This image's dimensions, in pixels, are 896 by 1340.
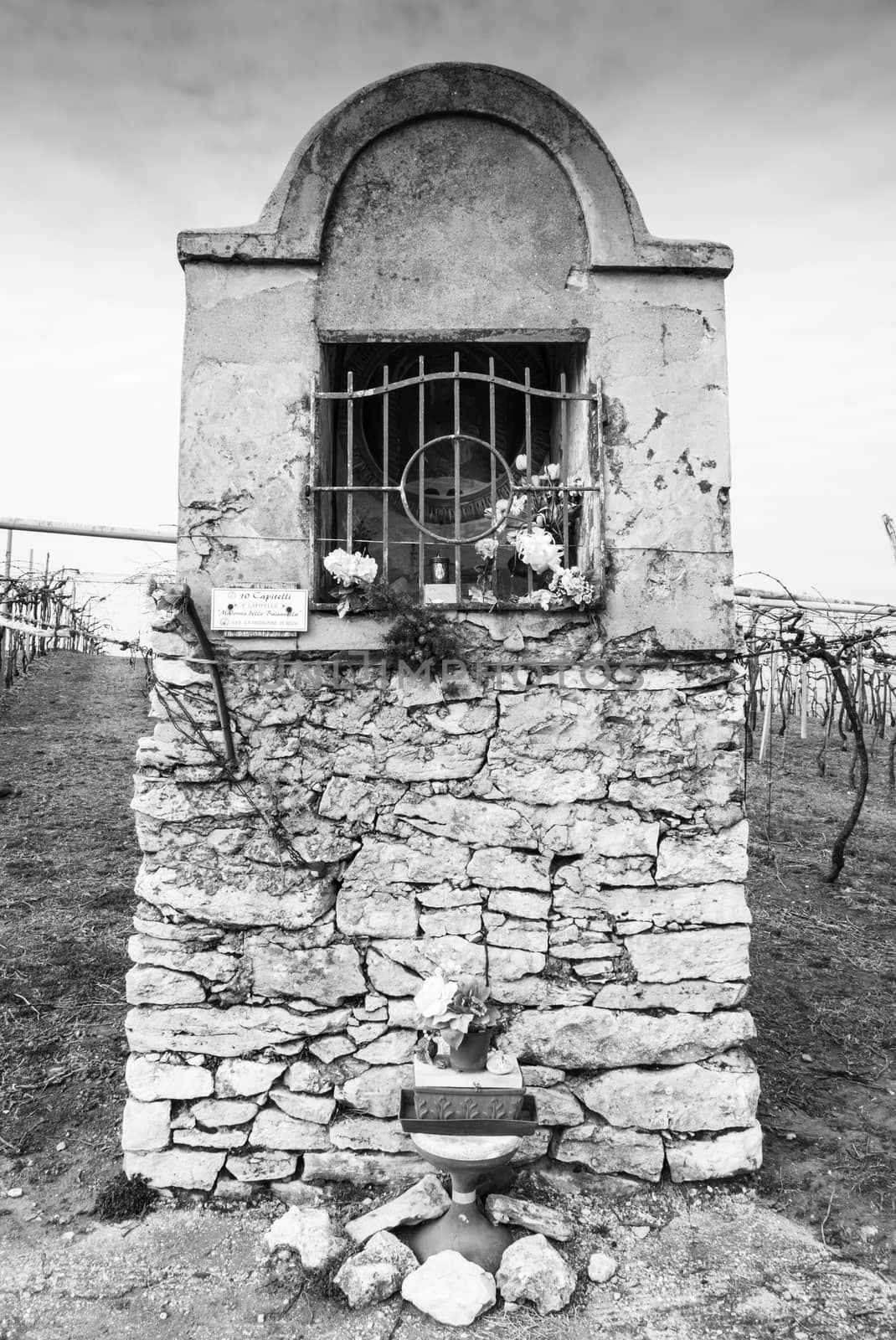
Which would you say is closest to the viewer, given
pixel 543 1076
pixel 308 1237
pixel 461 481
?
pixel 308 1237

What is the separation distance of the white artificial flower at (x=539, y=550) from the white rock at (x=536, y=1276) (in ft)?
9.37

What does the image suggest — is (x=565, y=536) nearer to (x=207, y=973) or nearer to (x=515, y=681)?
(x=515, y=681)

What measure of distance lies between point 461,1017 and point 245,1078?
3.69 ft

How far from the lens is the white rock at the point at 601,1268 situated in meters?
3.24

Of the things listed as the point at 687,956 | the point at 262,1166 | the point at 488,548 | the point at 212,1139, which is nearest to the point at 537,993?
the point at 687,956

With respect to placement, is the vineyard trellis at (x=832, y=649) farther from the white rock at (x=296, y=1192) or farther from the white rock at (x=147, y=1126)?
the white rock at (x=147, y=1126)

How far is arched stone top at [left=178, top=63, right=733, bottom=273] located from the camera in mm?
3883

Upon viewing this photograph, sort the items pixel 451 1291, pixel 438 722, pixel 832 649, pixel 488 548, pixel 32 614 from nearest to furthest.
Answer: pixel 451 1291, pixel 438 722, pixel 488 548, pixel 832 649, pixel 32 614

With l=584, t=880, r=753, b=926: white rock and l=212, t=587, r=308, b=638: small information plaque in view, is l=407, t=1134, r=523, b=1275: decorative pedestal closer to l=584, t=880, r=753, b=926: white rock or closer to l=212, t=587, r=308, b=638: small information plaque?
l=584, t=880, r=753, b=926: white rock

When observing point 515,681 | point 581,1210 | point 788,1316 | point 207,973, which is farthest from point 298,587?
point 788,1316

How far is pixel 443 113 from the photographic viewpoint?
4.00 meters

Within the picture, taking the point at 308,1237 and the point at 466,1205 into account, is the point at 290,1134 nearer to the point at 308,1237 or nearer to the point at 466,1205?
the point at 308,1237

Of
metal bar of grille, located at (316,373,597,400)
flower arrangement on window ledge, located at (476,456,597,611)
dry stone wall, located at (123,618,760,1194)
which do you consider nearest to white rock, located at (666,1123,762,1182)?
dry stone wall, located at (123,618,760,1194)

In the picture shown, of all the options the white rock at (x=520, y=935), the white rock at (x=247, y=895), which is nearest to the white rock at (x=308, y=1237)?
the white rock at (x=247, y=895)
